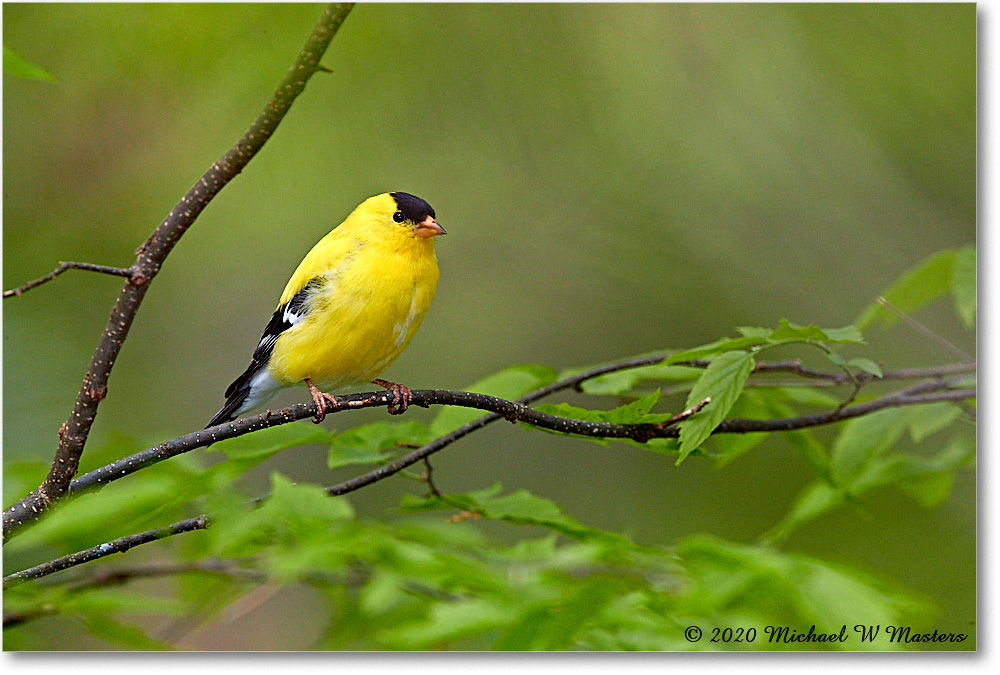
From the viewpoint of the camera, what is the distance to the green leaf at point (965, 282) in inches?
80.8

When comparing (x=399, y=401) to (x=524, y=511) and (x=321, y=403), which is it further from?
(x=524, y=511)

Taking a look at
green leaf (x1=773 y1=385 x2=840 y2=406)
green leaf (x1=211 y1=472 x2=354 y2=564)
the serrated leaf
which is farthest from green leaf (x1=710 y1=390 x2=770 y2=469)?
green leaf (x1=211 y1=472 x2=354 y2=564)

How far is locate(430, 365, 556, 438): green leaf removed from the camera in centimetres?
171

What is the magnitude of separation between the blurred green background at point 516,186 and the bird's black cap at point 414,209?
548 millimetres

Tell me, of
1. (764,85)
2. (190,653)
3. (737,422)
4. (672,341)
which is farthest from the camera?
(672,341)

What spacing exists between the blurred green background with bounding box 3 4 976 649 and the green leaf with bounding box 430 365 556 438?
65 cm

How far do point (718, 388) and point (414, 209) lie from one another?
0.83 metres

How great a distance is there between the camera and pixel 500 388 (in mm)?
1765

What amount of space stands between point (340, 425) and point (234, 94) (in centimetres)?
110

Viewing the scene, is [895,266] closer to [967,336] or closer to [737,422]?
[967,336]

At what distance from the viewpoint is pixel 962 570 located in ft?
7.09

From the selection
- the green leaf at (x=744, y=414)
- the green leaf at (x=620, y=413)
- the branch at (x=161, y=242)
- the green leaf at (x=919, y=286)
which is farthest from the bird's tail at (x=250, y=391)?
the green leaf at (x=919, y=286)

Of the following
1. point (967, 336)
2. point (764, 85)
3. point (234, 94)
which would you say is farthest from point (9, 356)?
point (967, 336)

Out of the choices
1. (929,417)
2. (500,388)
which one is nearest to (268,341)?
(500,388)
